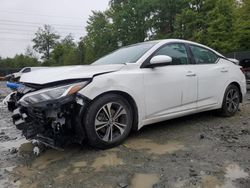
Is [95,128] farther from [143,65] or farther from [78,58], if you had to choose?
[78,58]

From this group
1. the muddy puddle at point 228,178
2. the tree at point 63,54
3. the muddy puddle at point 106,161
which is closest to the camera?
the muddy puddle at point 228,178

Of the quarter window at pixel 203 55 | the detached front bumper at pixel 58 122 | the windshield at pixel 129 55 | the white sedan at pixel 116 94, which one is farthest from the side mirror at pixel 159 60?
the detached front bumper at pixel 58 122

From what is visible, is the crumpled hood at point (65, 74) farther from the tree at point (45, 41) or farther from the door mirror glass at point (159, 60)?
the tree at point (45, 41)

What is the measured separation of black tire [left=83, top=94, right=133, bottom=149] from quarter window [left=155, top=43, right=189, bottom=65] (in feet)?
3.84

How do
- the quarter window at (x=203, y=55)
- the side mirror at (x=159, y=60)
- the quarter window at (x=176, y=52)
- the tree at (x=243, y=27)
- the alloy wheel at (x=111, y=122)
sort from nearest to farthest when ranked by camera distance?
the alloy wheel at (x=111, y=122), the side mirror at (x=159, y=60), the quarter window at (x=176, y=52), the quarter window at (x=203, y=55), the tree at (x=243, y=27)

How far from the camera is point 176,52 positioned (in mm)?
5051

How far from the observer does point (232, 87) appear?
5836 mm

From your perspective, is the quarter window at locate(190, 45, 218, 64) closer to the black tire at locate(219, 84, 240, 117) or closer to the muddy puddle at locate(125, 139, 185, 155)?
the black tire at locate(219, 84, 240, 117)

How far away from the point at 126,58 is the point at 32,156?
6.50 ft

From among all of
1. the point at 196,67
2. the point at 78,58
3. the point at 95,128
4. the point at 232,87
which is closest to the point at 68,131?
the point at 95,128

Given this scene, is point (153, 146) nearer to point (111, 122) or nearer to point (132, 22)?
point (111, 122)

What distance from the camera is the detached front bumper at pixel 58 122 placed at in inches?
144

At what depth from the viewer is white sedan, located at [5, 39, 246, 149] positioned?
375cm

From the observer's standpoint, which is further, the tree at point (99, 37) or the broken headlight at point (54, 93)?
the tree at point (99, 37)
